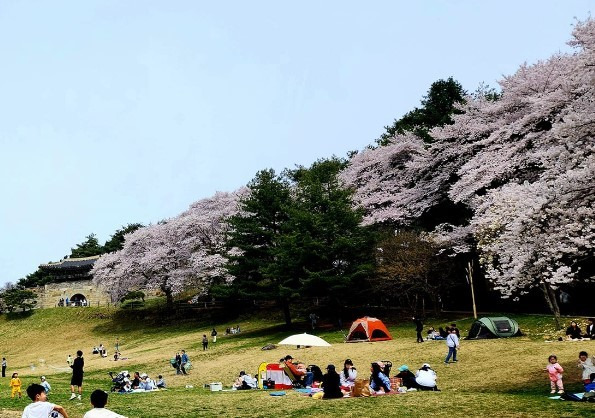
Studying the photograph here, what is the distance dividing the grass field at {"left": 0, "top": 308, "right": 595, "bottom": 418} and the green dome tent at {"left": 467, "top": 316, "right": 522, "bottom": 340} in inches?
30.4

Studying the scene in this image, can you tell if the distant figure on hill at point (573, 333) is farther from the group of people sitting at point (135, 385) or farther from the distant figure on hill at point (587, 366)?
the group of people sitting at point (135, 385)

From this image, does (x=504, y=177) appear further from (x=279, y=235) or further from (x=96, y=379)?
(x=96, y=379)

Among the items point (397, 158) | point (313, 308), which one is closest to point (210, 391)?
point (313, 308)

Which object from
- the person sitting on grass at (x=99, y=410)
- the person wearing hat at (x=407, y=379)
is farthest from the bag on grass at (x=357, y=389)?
the person sitting on grass at (x=99, y=410)

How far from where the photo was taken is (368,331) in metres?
36.0

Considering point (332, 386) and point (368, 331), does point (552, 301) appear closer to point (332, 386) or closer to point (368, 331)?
point (368, 331)

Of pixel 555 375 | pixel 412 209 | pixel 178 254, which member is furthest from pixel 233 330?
pixel 555 375

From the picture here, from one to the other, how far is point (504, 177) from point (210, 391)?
82.6ft

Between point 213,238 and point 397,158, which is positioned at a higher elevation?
point 397,158

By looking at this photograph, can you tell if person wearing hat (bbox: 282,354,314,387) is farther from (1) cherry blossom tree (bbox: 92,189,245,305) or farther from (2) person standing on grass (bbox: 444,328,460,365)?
(1) cherry blossom tree (bbox: 92,189,245,305)

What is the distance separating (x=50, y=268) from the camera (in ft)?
297

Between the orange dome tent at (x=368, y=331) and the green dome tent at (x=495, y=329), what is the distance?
6403 millimetres

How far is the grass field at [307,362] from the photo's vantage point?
15248mm

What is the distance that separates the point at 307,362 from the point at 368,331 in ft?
19.1
